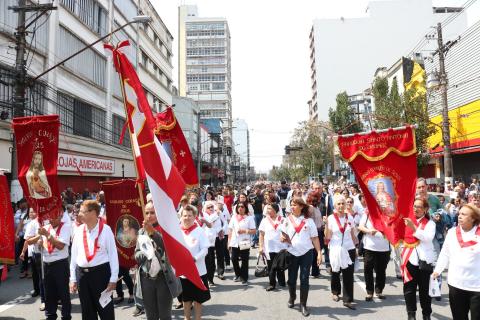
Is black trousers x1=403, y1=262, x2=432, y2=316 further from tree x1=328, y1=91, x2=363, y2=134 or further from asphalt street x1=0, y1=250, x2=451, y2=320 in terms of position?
tree x1=328, y1=91, x2=363, y2=134

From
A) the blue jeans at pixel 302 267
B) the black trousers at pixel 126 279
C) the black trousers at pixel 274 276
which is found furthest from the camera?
the black trousers at pixel 274 276

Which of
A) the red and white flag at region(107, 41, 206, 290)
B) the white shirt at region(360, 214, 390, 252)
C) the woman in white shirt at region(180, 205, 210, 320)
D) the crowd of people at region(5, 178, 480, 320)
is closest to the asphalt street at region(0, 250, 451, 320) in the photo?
the crowd of people at region(5, 178, 480, 320)

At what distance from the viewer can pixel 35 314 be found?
709cm

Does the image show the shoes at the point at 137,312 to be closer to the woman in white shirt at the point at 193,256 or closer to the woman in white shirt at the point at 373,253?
the woman in white shirt at the point at 193,256

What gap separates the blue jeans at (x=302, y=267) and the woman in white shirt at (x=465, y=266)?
2402 millimetres

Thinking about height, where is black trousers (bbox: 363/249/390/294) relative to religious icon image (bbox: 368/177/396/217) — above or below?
below

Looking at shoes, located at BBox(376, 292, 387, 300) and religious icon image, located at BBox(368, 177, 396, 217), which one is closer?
religious icon image, located at BBox(368, 177, 396, 217)

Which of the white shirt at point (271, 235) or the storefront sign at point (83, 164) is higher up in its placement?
the storefront sign at point (83, 164)

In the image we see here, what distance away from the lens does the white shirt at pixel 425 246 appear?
5699 millimetres

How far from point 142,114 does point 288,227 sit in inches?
132

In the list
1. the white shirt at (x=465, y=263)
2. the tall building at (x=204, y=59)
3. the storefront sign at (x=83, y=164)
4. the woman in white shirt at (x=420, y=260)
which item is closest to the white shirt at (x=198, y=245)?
the woman in white shirt at (x=420, y=260)

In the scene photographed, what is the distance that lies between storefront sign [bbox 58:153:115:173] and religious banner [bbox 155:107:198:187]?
414 inches

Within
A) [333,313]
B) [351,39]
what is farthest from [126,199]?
[351,39]

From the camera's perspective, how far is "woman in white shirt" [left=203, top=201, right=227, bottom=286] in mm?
8445
